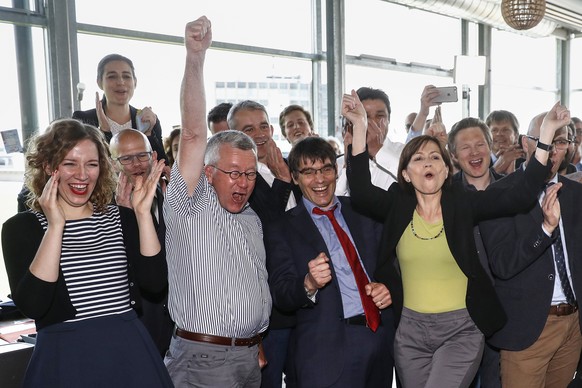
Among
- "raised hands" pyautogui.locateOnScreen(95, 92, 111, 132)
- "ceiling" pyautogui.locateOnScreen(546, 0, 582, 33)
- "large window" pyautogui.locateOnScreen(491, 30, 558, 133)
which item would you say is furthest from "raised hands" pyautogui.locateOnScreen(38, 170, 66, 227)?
"large window" pyautogui.locateOnScreen(491, 30, 558, 133)

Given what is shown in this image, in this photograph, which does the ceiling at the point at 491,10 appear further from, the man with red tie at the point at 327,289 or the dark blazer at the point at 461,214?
the man with red tie at the point at 327,289

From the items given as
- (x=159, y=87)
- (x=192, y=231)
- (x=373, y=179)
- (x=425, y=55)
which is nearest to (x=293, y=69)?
(x=159, y=87)

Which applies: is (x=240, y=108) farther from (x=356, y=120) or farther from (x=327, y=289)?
(x=327, y=289)

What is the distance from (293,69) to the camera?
25.6ft

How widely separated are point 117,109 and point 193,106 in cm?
162

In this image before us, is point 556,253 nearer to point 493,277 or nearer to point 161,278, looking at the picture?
point 493,277

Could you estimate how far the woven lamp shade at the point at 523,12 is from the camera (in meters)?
5.71

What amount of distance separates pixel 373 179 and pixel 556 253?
1.02m

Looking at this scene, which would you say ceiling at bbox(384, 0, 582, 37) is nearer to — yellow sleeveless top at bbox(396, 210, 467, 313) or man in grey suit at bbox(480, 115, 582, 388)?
man in grey suit at bbox(480, 115, 582, 388)

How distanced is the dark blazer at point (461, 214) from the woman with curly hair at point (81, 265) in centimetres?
97

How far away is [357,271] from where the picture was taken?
2830mm

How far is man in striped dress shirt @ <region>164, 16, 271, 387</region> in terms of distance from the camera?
7.99 feet

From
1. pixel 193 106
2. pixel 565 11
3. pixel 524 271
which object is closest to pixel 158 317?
pixel 193 106

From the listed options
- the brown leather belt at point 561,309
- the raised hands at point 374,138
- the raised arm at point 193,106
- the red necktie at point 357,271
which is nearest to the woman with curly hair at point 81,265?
the raised arm at point 193,106
